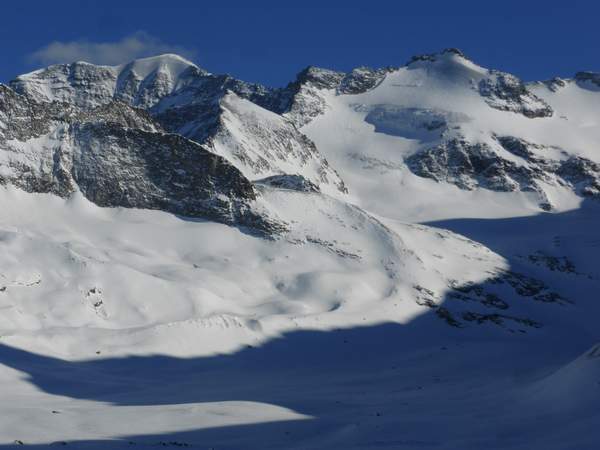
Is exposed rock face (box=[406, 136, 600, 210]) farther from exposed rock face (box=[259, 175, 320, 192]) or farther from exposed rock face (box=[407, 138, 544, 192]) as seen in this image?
exposed rock face (box=[259, 175, 320, 192])

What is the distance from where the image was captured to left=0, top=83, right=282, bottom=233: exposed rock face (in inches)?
3932

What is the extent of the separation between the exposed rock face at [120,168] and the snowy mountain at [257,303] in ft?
0.62

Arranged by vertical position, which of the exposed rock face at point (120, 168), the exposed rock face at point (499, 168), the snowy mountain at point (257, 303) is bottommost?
the snowy mountain at point (257, 303)

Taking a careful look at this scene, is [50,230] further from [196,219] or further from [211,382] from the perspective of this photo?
[211,382]

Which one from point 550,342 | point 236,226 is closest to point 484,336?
point 550,342

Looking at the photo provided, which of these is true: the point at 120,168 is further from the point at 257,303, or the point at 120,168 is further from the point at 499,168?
the point at 499,168

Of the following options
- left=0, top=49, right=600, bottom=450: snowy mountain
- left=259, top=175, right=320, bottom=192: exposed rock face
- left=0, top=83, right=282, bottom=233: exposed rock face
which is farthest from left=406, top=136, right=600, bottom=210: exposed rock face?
left=0, top=83, right=282, bottom=233: exposed rock face

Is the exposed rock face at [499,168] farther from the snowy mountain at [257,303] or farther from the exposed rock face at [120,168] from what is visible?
the exposed rock face at [120,168]

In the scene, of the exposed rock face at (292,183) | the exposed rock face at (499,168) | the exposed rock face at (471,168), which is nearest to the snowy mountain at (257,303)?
the exposed rock face at (292,183)

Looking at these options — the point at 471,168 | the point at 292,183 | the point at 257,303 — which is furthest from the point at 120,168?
the point at 471,168

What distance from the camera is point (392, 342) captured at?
7969 cm

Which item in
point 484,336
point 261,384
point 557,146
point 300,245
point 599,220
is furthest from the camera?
point 557,146

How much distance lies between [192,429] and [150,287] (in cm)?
4083

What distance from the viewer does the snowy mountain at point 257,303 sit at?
40.9 meters
